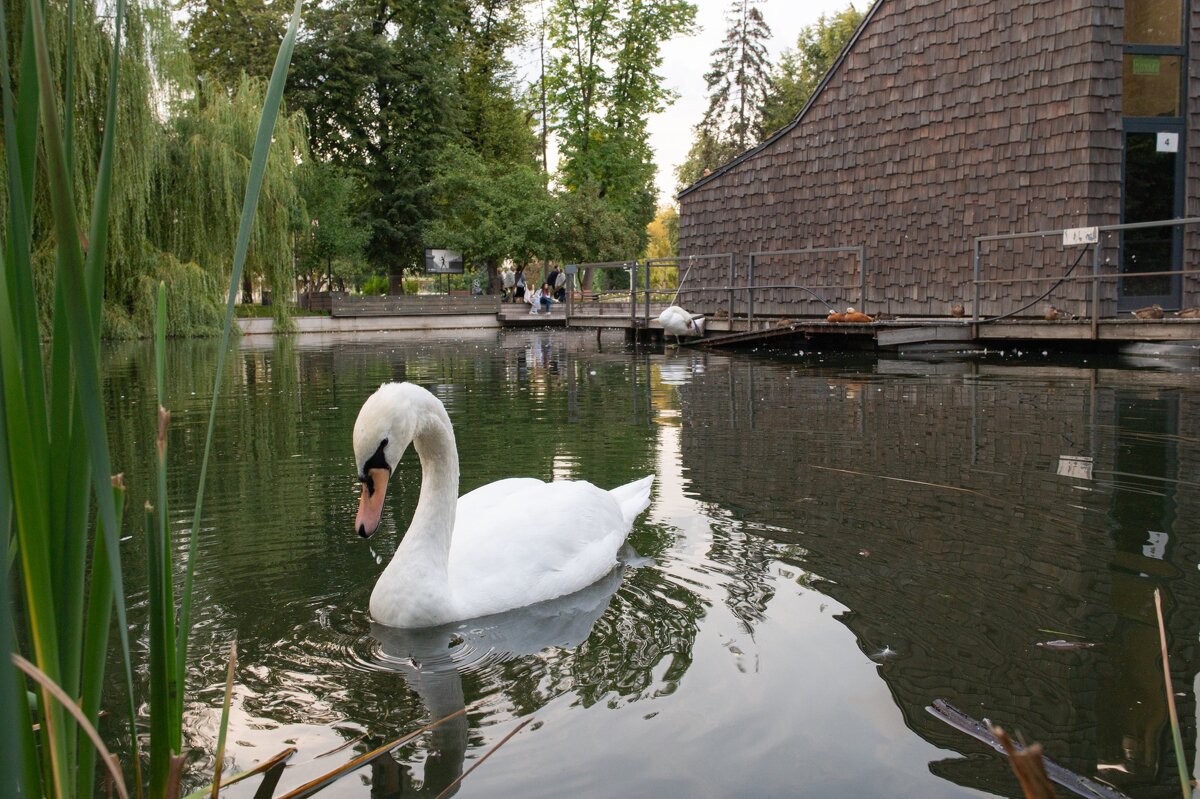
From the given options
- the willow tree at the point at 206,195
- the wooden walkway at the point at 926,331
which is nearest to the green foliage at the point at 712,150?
the wooden walkway at the point at 926,331

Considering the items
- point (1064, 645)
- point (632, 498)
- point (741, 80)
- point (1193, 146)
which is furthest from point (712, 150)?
point (1064, 645)

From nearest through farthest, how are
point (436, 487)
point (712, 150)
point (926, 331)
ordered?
point (436, 487) < point (926, 331) < point (712, 150)

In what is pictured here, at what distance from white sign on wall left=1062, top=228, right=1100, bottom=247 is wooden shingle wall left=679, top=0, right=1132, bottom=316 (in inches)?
61.9

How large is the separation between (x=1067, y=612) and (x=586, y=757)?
2.02m

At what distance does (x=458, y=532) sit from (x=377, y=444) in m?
1.14

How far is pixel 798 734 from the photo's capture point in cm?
294

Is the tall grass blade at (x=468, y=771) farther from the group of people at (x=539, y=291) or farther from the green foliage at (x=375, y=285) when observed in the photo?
the green foliage at (x=375, y=285)

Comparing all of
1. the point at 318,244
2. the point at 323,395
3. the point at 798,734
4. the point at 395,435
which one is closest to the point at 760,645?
the point at 798,734

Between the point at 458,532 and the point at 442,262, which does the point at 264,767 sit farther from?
the point at 442,262

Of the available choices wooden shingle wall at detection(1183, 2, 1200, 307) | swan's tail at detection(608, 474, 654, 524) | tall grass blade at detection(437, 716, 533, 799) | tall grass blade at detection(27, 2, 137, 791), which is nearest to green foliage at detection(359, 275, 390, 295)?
wooden shingle wall at detection(1183, 2, 1200, 307)

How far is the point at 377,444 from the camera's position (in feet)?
11.4

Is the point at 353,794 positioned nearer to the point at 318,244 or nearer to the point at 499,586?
the point at 499,586

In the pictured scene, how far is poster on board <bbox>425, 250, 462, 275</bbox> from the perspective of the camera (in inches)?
1698

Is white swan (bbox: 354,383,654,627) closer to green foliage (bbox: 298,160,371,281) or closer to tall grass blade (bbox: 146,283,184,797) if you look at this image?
tall grass blade (bbox: 146,283,184,797)
